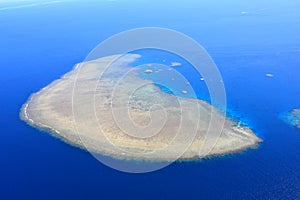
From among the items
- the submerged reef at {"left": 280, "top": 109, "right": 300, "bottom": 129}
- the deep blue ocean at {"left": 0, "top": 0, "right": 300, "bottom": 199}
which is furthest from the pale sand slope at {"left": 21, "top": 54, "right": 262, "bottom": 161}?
the submerged reef at {"left": 280, "top": 109, "right": 300, "bottom": 129}

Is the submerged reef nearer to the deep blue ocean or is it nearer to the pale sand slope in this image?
the deep blue ocean

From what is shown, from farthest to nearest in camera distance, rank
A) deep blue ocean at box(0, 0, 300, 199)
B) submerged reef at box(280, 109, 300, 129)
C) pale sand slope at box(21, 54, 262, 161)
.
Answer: submerged reef at box(280, 109, 300, 129) → pale sand slope at box(21, 54, 262, 161) → deep blue ocean at box(0, 0, 300, 199)

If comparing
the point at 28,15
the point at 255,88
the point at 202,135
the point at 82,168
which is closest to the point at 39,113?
the point at 82,168

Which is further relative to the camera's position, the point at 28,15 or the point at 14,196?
the point at 28,15

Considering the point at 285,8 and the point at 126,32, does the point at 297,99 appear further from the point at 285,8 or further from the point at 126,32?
the point at 285,8

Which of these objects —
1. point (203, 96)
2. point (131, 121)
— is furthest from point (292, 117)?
point (131, 121)

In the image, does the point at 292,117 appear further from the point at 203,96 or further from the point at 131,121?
the point at 131,121

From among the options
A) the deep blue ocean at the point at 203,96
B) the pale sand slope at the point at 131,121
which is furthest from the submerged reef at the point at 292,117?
the pale sand slope at the point at 131,121

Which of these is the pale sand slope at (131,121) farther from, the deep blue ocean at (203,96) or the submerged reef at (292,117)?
the submerged reef at (292,117)
